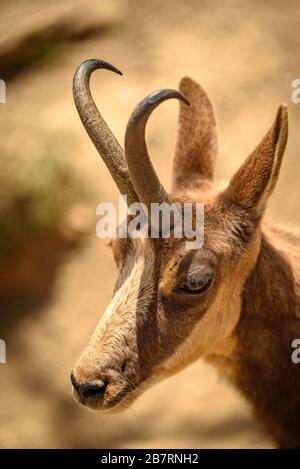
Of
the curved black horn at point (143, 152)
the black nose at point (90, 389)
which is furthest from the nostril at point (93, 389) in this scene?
the curved black horn at point (143, 152)

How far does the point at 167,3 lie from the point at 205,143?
4.90 m

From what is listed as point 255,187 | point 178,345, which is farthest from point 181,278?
point 255,187

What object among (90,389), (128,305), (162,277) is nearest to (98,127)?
(162,277)

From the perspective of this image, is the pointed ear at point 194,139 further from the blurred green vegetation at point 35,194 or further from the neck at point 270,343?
the blurred green vegetation at point 35,194

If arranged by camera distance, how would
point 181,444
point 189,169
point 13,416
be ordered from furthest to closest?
point 13,416
point 181,444
point 189,169

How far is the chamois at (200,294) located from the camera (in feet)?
14.8

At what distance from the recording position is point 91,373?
4426 mm

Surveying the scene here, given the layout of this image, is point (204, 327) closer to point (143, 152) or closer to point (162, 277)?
point (162, 277)

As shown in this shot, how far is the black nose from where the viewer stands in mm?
4430

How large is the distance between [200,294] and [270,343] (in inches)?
30.4

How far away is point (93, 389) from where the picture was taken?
14.6ft

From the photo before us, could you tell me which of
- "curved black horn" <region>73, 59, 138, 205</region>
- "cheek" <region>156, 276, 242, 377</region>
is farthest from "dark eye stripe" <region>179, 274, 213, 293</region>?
"curved black horn" <region>73, 59, 138, 205</region>

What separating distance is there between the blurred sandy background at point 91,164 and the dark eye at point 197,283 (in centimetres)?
367
